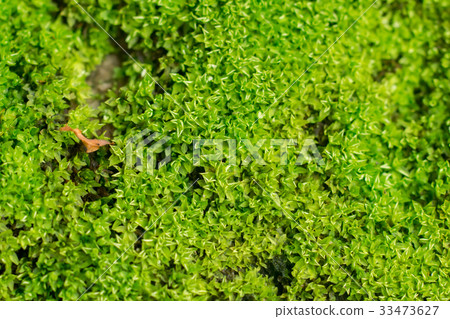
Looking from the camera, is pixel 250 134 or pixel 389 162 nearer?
pixel 250 134

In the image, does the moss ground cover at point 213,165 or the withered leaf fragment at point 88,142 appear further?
the withered leaf fragment at point 88,142

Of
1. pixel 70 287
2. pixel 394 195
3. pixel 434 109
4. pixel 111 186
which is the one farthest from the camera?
pixel 434 109

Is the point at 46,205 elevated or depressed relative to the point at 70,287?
elevated

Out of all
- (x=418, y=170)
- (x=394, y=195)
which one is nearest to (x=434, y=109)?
(x=418, y=170)

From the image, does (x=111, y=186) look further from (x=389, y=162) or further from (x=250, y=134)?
(x=389, y=162)

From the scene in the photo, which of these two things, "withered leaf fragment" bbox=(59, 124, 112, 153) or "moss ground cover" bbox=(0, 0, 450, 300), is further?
"withered leaf fragment" bbox=(59, 124, 112, 153)

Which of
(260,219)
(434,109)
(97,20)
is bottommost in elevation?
(260,219)

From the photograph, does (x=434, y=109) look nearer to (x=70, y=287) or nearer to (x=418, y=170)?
(x=418, y=170)

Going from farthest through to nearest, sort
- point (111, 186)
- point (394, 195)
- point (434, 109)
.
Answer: point (434, 109)
point (394, 195)
point (111, 186)
